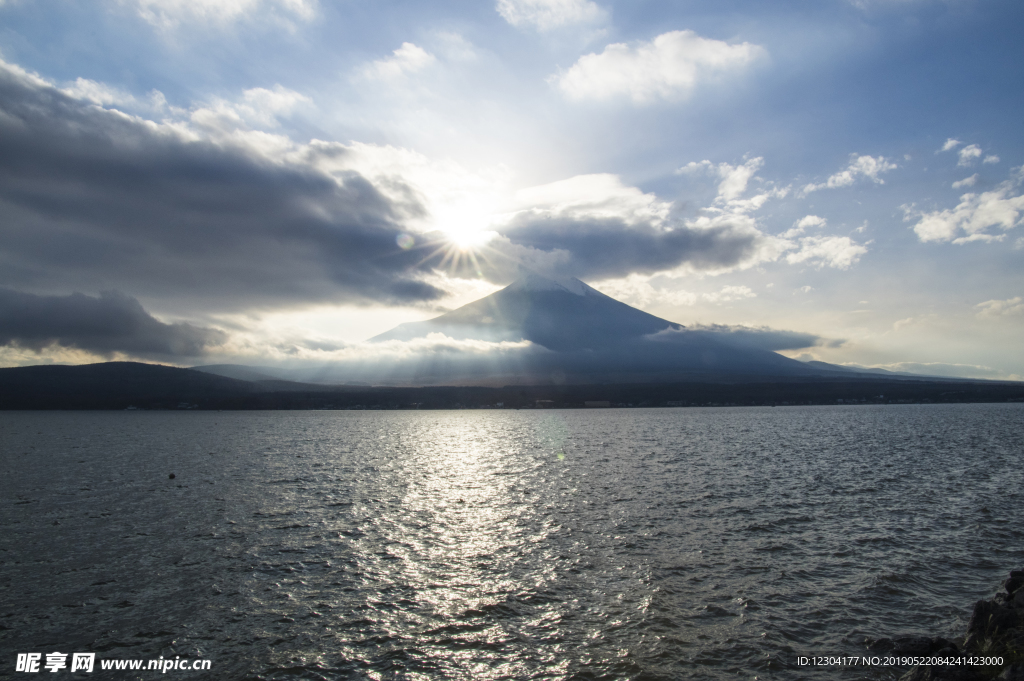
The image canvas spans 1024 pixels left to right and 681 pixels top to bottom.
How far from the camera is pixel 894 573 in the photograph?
77.5ft

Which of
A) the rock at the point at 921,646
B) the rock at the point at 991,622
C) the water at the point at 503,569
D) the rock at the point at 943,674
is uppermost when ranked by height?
the rock at the point at 991,622

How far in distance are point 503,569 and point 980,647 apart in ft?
57.8

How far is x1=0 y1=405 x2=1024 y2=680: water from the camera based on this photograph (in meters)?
17.0

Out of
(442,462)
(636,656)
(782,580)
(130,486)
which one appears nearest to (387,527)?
(636,656)

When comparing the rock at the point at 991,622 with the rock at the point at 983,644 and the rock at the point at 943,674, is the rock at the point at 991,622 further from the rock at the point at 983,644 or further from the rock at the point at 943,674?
the rock at the point at 943,674

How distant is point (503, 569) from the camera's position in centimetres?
2456

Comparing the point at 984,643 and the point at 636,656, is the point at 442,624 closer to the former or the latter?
the point at 636,656

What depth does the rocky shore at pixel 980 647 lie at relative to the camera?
14336mm

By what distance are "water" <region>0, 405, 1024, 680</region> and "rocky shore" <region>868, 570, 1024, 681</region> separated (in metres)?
1.04

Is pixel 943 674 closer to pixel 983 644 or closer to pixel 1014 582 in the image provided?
pixel 983 644

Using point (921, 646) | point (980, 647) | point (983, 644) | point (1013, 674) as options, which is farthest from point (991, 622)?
point (1013, 674)

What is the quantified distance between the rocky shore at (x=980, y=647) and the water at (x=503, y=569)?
1036 millimetres

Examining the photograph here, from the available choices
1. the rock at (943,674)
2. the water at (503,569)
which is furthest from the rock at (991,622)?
the rock at (943,674)

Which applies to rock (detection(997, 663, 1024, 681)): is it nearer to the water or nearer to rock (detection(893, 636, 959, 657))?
rock (detection(893, 636, 959, 657))
